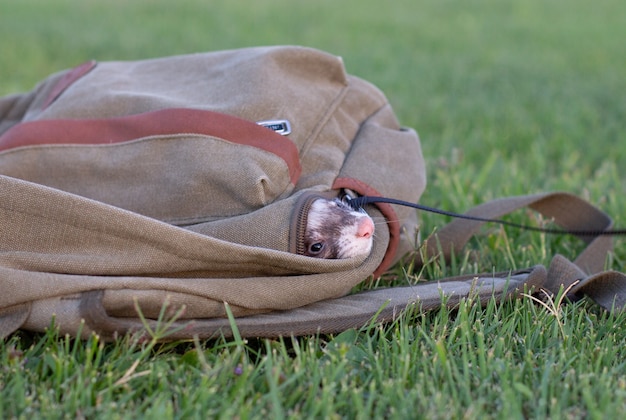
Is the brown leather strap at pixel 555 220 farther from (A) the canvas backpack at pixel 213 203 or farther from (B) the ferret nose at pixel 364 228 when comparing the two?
(B) the ferret nose at pixel 364 228

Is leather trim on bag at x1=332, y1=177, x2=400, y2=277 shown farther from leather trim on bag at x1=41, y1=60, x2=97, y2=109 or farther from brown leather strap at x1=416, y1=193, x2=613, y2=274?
leather trim on bag at x1=41, y1=60, x2=97, y2=109

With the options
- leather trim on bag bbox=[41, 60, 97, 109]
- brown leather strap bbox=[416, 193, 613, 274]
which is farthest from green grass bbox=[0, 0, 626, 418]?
leather trim on bag bbox=[41, 60, 97, 109]

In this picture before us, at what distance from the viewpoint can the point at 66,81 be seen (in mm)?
2762

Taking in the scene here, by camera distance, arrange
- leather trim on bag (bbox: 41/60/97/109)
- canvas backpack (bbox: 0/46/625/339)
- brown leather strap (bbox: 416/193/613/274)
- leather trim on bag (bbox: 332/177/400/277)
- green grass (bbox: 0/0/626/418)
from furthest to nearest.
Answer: leather trim on bag (bbox: 41/60/97/109)
brown leather strap (bbox: 416/193/613/274)
leather trim on bag (bbox: 332/177/400/277)
canvas backpack (bbox: 0/46/625/339)
green grass (bbox: 0/0/626/418)

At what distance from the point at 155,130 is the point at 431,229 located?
108cm

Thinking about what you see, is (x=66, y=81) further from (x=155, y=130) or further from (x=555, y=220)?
(x=555, y=220)

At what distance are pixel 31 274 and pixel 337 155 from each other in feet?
3.31

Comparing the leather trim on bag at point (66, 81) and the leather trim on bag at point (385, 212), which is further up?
the leather trim on bag at point (66, 81)

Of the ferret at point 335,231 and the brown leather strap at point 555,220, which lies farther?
the brown leather strap at point 555,220

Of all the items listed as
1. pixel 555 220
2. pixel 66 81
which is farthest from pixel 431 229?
pixel 66 81

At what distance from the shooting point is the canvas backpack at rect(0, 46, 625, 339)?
1.82m

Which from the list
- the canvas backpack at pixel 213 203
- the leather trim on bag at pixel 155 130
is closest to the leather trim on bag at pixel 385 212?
the canvas backpack at pixel 213 203

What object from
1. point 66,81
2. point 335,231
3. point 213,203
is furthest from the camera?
point 66,81

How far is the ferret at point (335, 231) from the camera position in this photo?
6.47 ft
